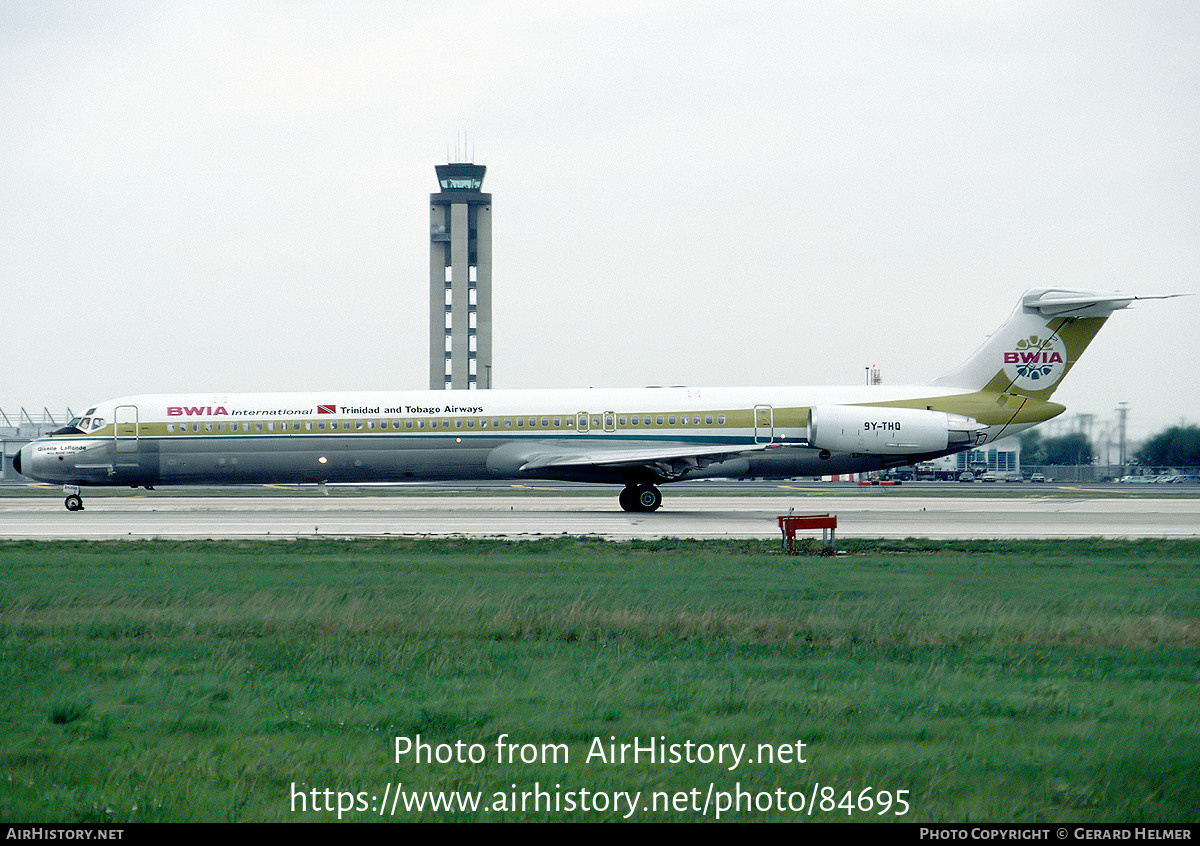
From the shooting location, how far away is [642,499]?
34.6m

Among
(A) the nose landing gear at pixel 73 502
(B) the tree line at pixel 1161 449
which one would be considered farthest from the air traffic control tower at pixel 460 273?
(A) the nose landing gear at pixel 73 502

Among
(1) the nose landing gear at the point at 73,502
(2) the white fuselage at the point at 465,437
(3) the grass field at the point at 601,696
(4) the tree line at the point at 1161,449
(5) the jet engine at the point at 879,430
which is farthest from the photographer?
(4) the tree line at the point at 1161,449

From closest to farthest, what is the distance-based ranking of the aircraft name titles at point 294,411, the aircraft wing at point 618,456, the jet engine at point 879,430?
the aircraft wing at point 618,456
the jet engine at point 879,430
the aircraft name titles at point 294,411

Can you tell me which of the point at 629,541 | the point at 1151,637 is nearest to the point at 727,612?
the point at 1151,637

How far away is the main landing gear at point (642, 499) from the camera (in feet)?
113

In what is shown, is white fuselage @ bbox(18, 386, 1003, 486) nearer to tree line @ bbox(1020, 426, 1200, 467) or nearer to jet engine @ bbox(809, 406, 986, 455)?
jet engine @ bbox(809, 406, 986, 455)

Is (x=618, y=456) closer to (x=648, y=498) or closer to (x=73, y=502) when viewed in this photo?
(x=648, y=498)

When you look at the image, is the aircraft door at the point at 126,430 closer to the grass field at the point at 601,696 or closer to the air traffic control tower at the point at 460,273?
the grass field at the point at 601,696

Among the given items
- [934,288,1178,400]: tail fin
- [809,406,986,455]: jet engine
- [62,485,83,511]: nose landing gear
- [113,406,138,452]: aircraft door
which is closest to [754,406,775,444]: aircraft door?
[809,406,986,455]: jet engine

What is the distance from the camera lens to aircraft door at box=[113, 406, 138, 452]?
3553 cm

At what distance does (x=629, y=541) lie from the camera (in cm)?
2427

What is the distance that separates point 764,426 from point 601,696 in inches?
1017

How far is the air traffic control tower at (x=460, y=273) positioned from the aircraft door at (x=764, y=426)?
93339mm
